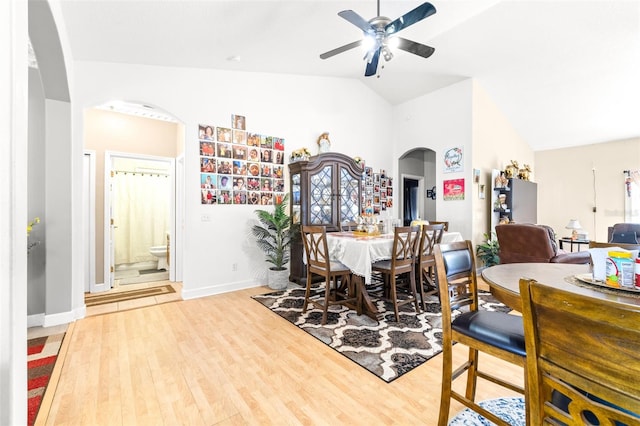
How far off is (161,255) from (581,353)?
5.89m

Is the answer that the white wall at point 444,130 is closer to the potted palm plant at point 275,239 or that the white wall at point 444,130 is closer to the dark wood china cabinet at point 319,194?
the dark wood china cabinet at point 319,194

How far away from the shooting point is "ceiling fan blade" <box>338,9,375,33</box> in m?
2.25

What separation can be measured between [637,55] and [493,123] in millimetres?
1803

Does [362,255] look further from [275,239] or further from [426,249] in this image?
[275,239]

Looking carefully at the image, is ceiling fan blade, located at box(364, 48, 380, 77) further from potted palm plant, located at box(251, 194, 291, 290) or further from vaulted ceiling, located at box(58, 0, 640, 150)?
potted palm plant, located at box(251, 194, 291, 290)

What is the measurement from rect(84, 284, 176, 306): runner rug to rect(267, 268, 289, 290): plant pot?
1.35 meters

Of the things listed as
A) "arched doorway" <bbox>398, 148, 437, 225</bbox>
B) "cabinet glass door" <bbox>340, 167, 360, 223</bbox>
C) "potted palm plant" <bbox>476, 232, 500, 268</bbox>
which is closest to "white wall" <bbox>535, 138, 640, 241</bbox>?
"arched doorway" <bbox>398, 148, 437, 225</bbox>

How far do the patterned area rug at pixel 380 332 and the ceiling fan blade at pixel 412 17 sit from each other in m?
2.58

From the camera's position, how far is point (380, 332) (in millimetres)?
2613

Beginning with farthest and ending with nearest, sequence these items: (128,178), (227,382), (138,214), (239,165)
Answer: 1. (138,214)
2. (128,178)
3. (239,165)
4. (227,382)

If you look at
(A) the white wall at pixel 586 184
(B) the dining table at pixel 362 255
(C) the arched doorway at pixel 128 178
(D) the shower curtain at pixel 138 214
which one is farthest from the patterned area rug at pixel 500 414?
(A) the white wall at pixel 586 184

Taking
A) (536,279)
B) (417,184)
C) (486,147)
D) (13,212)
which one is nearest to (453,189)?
(486,147)

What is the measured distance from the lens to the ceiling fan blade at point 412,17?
2.16 m

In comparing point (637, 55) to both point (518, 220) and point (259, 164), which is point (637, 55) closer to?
point (518, 220)
